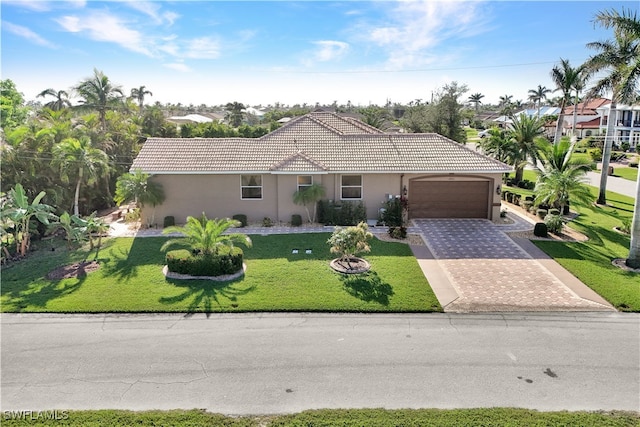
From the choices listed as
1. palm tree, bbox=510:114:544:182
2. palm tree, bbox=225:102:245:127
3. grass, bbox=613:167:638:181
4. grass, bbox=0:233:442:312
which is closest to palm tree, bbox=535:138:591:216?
palm tree, bbox=510:114:544:182

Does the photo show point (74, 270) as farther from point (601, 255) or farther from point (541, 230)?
point (601, 255)

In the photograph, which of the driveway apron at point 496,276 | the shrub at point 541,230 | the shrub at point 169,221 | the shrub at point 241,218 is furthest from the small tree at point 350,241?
the shrub at point 169,221

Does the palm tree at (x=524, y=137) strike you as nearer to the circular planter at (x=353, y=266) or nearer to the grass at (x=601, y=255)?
the grass at (x=601, y=255)

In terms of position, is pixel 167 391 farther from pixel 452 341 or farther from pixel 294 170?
pixel 294 170

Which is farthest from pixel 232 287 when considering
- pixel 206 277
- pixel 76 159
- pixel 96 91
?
pixel 96 91

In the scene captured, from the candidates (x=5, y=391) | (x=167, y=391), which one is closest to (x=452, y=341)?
(x=167, y=391)

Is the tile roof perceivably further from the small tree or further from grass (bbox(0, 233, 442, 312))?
the small tree
